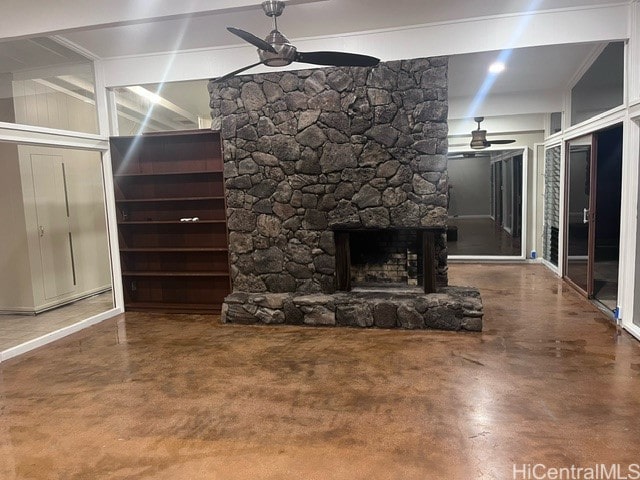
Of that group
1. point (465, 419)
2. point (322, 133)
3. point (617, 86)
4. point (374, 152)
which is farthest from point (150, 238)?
point (617, 86)

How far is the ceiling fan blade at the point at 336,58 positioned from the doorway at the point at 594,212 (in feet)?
10.6

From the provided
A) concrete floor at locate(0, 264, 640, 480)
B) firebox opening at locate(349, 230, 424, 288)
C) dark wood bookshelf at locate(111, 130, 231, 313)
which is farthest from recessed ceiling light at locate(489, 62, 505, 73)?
dark wood bookshelf at locate(111, 130, 231, 313)

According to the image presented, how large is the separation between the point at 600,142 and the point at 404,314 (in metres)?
3.56

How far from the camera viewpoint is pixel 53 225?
224 inches

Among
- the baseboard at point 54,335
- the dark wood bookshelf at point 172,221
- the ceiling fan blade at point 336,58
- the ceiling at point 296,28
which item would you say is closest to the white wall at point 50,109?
the ceiling at point 296,28

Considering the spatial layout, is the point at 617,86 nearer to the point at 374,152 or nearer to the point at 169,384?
the point at 374,152

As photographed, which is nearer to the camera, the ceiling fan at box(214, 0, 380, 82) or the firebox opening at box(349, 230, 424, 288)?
the ceiling fan at box(214, 0, 380, 82)

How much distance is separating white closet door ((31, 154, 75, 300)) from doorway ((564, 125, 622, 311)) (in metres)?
6.75

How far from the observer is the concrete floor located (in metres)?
2.30

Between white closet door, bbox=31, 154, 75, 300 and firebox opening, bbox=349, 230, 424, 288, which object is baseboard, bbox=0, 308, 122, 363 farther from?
firebox opening, bbox=349, 230, 424, 288

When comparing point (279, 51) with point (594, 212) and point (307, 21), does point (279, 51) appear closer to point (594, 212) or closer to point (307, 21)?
point (307, 21)

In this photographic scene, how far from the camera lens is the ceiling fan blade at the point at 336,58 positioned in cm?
312

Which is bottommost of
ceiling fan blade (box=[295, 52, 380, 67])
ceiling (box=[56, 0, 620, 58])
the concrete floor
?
the concrete floor

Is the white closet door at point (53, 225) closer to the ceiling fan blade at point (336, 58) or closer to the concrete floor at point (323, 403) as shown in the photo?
the concrete floor at point (323, 403)
